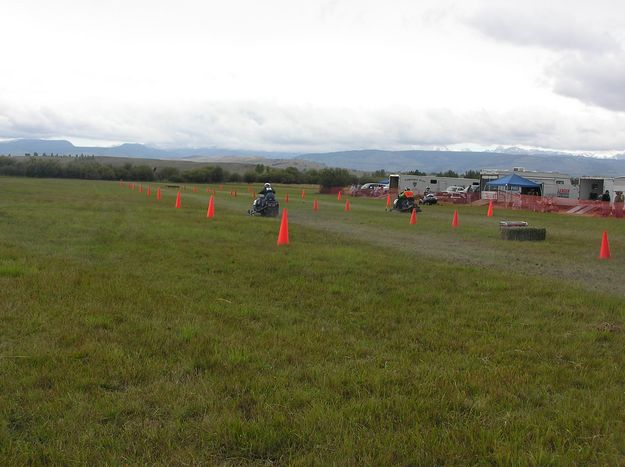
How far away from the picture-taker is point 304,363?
187 inches

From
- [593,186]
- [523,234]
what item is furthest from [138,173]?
[523,234]

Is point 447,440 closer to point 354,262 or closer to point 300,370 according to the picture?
point 300,370

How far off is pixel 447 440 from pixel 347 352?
1783mm

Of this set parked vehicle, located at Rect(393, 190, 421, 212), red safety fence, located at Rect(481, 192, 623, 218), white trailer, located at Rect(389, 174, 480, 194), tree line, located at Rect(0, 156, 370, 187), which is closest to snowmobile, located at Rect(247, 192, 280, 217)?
parked vehicle, located at Rect(393, 190, 421, 212)

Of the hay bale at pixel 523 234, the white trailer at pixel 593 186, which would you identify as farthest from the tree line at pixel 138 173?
the hay bale at pixel 523 234

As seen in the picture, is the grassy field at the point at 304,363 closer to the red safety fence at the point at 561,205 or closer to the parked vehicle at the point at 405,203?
the parked vehicle at the point at 405,203

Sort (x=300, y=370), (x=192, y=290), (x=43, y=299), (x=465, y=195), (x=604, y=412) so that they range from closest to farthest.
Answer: (x=604, y=412)
(x=300, y=370)
(x=43, y=299)
(x=192, y=290)
(x=465, y=195)

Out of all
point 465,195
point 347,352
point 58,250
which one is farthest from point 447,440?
point 465,195

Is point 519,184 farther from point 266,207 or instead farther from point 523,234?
point 523,234

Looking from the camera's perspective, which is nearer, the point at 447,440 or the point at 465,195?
the point at 447,440

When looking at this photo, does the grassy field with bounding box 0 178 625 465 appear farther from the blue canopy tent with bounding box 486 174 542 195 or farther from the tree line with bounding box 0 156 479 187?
the tree line with bounding box 0 156 479 187

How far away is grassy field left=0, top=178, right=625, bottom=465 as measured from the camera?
3.34 m

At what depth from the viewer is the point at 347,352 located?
16.7 ft

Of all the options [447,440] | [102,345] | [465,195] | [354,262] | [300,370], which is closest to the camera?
[447,440]
